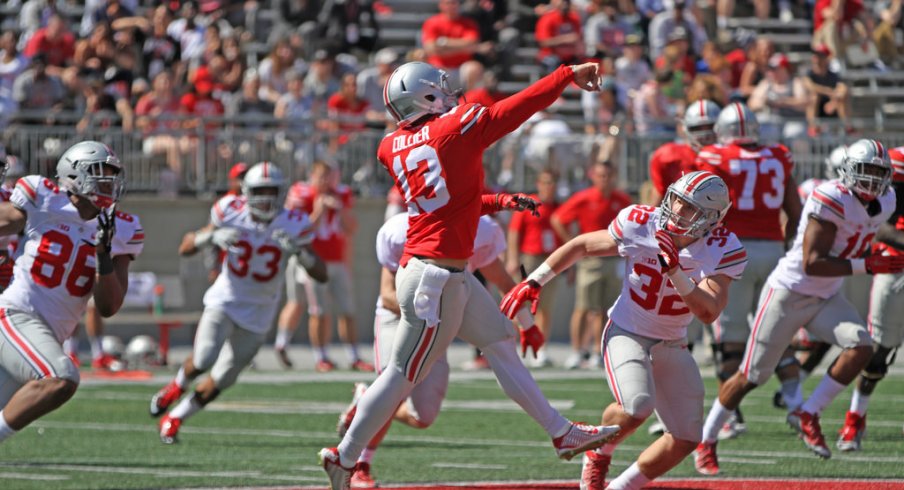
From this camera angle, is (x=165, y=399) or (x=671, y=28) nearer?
(x=165, y=399)

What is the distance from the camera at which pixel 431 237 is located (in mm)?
6879

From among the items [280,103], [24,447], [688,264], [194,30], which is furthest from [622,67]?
[688,264]

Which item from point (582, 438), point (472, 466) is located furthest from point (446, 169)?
point (472, 466)

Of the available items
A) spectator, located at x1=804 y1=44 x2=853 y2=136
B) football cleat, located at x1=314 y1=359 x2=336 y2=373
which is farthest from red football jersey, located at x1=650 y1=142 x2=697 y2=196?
spectator, located at x1=804 y1=44 x2=853 y2=136

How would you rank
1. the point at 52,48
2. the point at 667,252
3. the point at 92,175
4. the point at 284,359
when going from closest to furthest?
the point at 667,252 < the point at 92,175 < the point at 284,359 < the point at 52,48

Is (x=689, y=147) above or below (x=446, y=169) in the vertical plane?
below

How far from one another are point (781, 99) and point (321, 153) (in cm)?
500

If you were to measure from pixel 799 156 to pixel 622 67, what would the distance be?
2.57m

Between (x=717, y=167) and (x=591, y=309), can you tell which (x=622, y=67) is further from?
(x=717, y=167)

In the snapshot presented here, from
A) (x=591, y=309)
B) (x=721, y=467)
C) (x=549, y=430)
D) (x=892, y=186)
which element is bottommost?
(x=591, y=309)

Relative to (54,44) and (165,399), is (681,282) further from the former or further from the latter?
(54,44)

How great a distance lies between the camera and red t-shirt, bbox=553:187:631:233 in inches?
589

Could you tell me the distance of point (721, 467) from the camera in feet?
27.9

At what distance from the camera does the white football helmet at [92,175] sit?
7.59m
